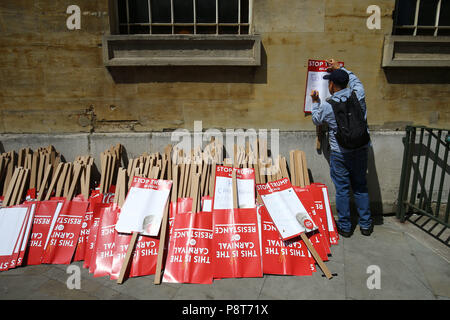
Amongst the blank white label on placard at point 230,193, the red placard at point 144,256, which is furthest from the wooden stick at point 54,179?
the blank white label on placard at point 230,193

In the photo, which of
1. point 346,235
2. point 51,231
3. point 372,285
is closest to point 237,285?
point 372,285

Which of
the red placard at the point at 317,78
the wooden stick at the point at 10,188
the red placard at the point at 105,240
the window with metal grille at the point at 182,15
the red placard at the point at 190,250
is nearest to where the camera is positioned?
the red placard at the point at 190,250

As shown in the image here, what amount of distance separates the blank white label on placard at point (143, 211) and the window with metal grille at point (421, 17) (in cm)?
438

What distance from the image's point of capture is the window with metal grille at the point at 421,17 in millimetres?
4781

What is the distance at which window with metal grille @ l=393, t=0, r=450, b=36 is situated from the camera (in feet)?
15.7

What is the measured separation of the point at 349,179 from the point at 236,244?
1890mm

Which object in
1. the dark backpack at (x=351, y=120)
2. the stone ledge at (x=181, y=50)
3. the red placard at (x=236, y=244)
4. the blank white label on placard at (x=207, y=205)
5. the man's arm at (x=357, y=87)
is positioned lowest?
the red placard at (x=236, y=244)

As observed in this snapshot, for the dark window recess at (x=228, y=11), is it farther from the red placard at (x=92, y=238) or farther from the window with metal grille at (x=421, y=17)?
the red placard at (x=92, y=238)

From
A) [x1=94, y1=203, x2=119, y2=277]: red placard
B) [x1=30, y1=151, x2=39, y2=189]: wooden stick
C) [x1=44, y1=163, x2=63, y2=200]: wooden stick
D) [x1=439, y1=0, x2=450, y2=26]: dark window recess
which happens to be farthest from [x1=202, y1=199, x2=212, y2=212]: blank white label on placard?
[x1=439, y1=0, x2=450, y2=26]: dark window recess

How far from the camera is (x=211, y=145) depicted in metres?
4.64

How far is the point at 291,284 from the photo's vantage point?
129 inches

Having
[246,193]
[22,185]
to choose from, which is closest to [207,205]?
[246,193]

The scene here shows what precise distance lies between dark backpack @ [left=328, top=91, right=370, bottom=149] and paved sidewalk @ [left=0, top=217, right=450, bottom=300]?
1435 millimetres

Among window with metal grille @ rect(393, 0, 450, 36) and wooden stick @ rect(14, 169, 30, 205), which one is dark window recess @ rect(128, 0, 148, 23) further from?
window with metal grille @ rect(393, 0, 450, 36)
